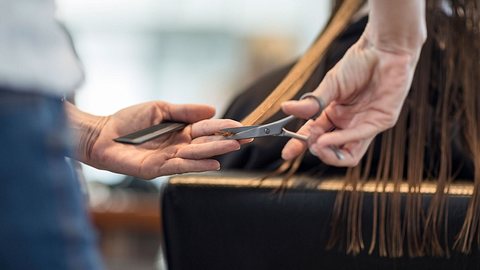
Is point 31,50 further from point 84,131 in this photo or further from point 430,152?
point 430,152

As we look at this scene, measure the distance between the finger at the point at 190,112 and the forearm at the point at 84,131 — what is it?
3.7 inches

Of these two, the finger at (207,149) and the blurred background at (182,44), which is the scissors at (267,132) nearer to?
the finger at (207,149)

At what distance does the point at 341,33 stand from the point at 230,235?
0.37 meters

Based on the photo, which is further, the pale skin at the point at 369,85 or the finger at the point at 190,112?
the finger at the point at 190,112

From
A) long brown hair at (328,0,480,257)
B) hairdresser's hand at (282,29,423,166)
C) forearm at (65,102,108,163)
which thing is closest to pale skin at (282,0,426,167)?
hairdresser's hand at (282,29,423,166)

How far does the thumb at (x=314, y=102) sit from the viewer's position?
925 mm

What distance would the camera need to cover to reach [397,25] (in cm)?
95

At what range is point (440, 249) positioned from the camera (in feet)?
3.42

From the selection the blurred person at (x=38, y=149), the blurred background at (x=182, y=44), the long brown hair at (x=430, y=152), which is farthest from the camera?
the blurred background at (x=182, y=44)

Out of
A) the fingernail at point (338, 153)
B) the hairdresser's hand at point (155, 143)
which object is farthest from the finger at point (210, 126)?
the fingernail at point (338, 153)

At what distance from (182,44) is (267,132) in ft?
15.1

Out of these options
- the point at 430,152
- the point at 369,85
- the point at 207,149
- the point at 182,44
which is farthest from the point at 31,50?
the point at 182,44

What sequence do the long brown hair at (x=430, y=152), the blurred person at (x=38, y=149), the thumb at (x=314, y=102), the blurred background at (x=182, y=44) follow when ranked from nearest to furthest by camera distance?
the blurred person at (x=38, y=149)
the thumb at (x=314, y=102)
the long brown hair at (x=430, y=152)
the blurred background at (x=182, y=44)

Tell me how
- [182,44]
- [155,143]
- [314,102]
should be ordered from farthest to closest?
1. [182,44]
2. [155,143]
3. [314,102]
